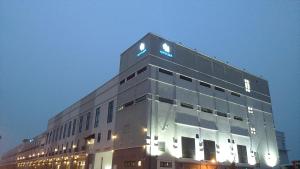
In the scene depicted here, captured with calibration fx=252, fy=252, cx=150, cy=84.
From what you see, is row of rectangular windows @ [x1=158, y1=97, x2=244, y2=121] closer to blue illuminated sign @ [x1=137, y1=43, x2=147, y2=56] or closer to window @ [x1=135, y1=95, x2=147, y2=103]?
window @ [x1=135, y1=95, x2=147, y2=103]

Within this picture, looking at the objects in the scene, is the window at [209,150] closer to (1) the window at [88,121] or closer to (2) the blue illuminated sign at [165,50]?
(2) the blue illuminated sign at [165,50]

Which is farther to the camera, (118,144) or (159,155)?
(118,144)

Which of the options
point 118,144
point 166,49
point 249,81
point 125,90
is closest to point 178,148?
point 118,144

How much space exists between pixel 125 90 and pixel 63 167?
3064 centimetres

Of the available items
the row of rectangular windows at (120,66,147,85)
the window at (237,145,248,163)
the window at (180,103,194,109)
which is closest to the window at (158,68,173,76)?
the row of rectangular windows at (120,66,147,85)

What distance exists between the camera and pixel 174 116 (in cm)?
4009

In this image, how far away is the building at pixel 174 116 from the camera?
38000 mm

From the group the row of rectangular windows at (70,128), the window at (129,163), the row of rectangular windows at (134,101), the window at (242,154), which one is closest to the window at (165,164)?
the window at (129,163)

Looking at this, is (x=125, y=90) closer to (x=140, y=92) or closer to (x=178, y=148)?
(x=140, y=92)

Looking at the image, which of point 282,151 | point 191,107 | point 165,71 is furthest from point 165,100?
point 282,151

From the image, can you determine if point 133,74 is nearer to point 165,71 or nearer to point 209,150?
point 165,71

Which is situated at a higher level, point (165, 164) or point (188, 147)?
point (188, 147)

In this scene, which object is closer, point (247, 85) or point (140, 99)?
point (140, 99)

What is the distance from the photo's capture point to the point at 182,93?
42656mm
